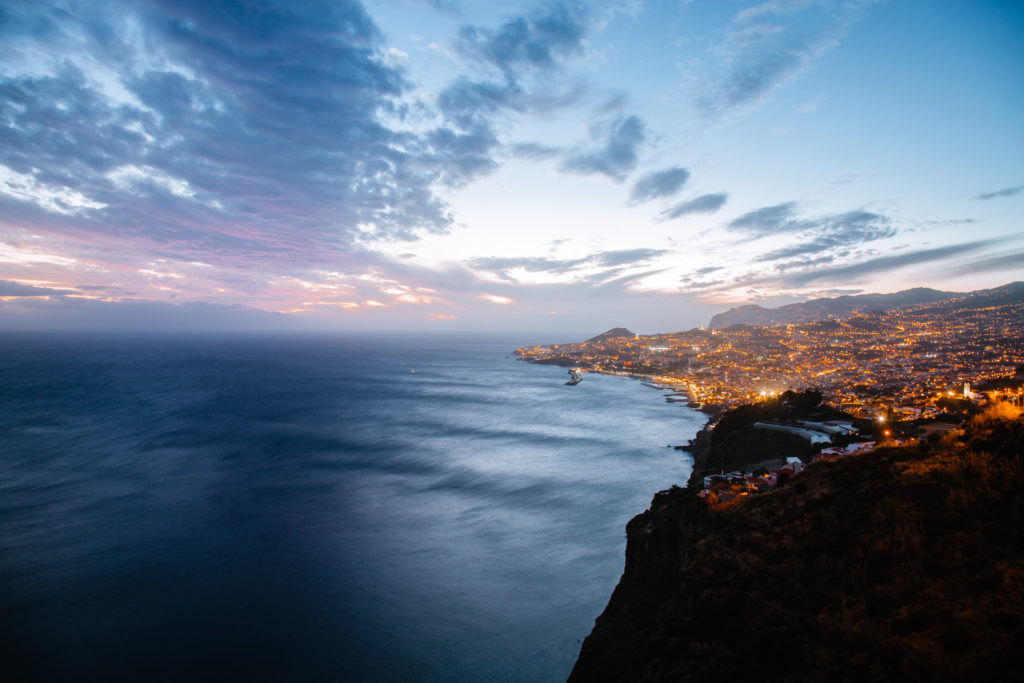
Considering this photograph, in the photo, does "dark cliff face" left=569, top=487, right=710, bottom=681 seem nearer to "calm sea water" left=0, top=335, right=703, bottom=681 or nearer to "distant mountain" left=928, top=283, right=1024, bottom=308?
"calm sea water" left=0, top=335, right=703, bottom=681

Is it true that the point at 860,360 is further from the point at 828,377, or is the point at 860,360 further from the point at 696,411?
the point at 696,411

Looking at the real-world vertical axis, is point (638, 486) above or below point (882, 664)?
below

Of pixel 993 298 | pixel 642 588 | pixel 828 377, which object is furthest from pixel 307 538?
pixel 993 298

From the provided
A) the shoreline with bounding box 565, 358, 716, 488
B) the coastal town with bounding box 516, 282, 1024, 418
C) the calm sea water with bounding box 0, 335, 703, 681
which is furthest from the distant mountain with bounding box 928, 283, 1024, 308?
the calm sea water with bounding box 0, 335, 703, 681

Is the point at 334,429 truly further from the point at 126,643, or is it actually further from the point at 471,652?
the point at 471,652

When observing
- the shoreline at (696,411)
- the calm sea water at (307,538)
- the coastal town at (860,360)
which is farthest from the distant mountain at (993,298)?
the calm sea water at (307,538)

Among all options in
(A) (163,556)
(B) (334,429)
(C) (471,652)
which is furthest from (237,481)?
(C) (471,652)

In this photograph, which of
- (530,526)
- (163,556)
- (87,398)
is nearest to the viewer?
(163,556)

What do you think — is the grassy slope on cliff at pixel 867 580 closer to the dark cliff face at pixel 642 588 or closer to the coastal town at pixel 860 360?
the dark cliff face at pixel 642 588
